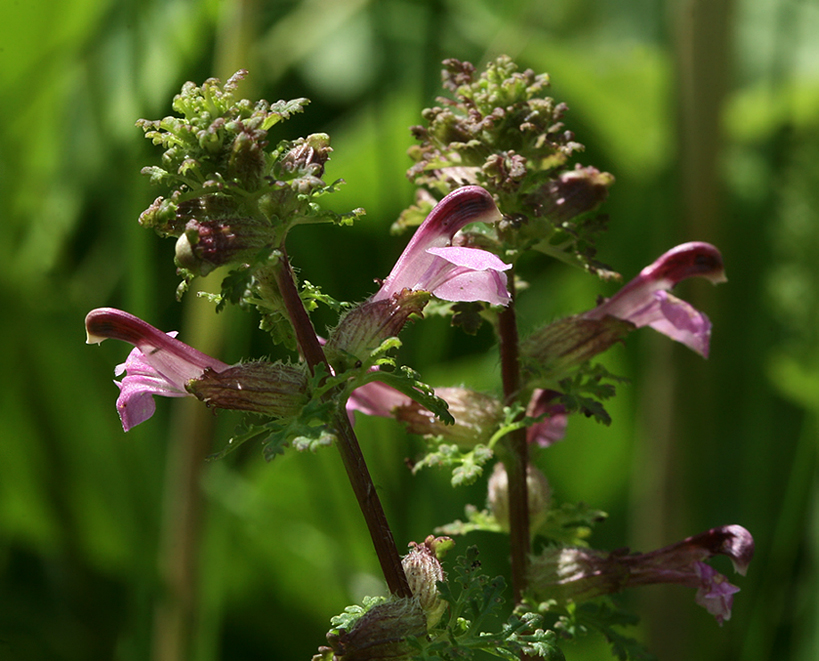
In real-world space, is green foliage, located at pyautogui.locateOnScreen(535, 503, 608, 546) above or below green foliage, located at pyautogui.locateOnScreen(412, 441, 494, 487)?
below

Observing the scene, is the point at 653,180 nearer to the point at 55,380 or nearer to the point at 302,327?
the point at 55,380

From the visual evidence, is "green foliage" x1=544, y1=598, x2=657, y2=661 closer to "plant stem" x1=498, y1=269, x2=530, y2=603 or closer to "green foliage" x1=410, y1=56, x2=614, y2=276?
"plant stem" x1=498, y1=269, x2=530, y2=603

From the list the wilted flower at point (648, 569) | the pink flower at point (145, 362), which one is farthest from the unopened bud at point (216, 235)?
the wilted flower at point (648, 569)

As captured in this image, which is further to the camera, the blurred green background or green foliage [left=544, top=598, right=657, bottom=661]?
the blurred green background

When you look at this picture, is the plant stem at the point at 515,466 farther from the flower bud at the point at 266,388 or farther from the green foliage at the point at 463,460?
the flower bud at the point at 266,388

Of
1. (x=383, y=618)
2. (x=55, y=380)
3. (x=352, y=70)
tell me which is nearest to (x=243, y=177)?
(x=383, y=618)

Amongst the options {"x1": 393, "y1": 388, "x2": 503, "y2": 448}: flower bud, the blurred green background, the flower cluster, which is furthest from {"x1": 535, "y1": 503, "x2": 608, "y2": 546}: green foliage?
the blurred green background
